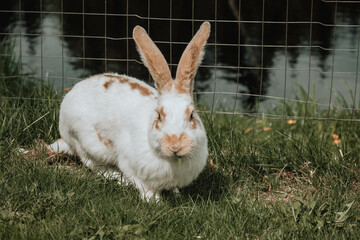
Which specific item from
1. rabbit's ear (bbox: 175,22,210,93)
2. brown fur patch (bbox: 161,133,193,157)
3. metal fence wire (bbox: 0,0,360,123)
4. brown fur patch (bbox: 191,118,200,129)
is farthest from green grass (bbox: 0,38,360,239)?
metal fence wire (bbox: 0,0,360,123)

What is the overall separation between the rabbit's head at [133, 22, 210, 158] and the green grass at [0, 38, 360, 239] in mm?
429

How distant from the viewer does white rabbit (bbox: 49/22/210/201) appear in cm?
331

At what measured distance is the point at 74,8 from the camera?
225 inches

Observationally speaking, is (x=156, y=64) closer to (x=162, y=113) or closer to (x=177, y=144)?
(x=162, y=113)

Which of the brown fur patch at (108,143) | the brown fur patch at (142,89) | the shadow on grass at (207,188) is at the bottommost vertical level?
the shadow on grass at (207,188)

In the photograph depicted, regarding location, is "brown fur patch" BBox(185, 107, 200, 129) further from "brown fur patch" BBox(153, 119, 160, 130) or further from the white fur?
"brown fur patch" BBox(153, 119, 160, 130)

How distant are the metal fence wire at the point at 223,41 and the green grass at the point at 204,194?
93cm

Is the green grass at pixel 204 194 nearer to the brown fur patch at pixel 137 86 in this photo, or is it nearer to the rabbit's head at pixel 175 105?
the rabbit's head at pixel 175 105

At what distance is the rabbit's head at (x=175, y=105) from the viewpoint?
3.19 meters

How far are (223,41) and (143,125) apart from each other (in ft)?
7.90

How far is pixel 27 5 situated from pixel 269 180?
3.37 m

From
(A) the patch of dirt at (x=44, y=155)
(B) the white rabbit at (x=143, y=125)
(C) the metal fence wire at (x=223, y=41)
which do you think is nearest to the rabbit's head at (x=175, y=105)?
(B) the white rabbit at (x=143, y=125)

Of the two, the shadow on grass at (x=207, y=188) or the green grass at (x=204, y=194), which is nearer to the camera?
the green grass at (x=204, y=194)

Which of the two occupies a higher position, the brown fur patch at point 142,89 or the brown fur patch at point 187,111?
the brown fur patch at point 142,89
